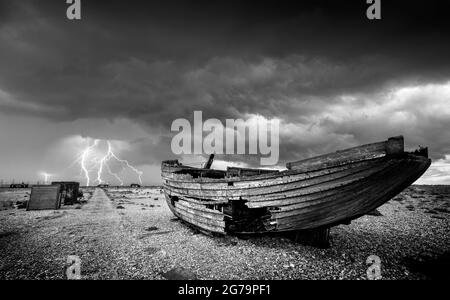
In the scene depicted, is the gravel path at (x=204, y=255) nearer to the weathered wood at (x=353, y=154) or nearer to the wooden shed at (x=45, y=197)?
the weathered wood at (x=353, y=154)

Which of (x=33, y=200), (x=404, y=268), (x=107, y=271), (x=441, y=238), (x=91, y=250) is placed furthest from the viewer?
(x=33, y=200)

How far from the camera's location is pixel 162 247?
920 cm

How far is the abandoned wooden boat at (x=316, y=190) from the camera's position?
20.8 feet

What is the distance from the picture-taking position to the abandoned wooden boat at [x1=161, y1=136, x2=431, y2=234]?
6.34 metres

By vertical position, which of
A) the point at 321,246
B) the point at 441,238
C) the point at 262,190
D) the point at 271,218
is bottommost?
the point at 441,238

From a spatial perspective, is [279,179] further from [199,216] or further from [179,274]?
[199,216]

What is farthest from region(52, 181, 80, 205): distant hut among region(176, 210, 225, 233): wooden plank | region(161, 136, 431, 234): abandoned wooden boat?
region(161, 136, 431, 234): abandoned wooden boat

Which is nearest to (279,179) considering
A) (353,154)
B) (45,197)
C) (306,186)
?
(306,186)

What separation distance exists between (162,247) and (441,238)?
48.1 feet

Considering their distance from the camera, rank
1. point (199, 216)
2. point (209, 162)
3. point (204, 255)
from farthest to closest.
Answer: point (209, 162) → point (199, 216) → point (204, 255)

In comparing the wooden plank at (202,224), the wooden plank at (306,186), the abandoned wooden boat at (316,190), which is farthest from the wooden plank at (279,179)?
the wooden plank at (202,224)

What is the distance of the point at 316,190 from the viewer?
714 centimetres

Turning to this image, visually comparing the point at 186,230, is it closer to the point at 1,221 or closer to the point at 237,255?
the point at 237,255
